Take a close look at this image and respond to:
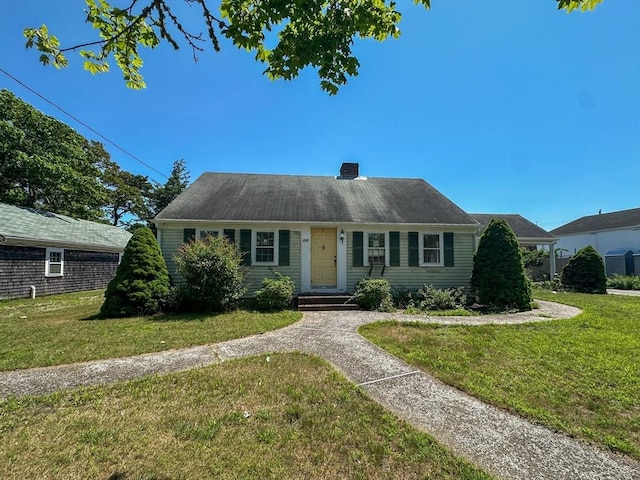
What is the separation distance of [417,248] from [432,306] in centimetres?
247

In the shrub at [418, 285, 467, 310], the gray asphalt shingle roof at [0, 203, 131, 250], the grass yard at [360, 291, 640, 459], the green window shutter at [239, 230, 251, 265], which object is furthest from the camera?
the gray asphalt shingle roof at [0, 203, 131, 250]

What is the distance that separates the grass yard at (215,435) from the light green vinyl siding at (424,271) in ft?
24.6

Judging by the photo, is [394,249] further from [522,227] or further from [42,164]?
[42,164]

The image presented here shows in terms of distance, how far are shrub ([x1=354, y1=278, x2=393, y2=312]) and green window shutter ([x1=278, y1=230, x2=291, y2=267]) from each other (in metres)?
2.91

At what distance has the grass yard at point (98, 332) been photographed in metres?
5.17

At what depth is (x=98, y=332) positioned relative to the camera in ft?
21.8

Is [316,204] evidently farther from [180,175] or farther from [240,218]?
[180,175]

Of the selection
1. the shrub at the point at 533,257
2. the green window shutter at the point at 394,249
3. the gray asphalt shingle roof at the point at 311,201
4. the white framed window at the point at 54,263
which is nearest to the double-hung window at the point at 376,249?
the green window shutter at the point at 394,249

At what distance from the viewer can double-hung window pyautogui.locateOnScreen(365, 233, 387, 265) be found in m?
11.5

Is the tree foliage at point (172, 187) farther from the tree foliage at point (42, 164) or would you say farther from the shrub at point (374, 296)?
the shrub at point (374, 296)

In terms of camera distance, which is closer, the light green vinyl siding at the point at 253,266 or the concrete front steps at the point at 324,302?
the concrete front steps at the point at 324,302

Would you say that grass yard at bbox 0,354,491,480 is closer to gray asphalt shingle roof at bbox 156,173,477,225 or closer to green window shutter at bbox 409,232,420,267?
gray asphalt shingle roof at bbox 156,173,477,225

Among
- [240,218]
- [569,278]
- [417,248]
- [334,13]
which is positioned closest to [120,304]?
[240,218]

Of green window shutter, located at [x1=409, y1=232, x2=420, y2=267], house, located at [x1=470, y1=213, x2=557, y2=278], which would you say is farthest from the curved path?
house, located at [x1=470, y1=213, x2=557, y2=278]
